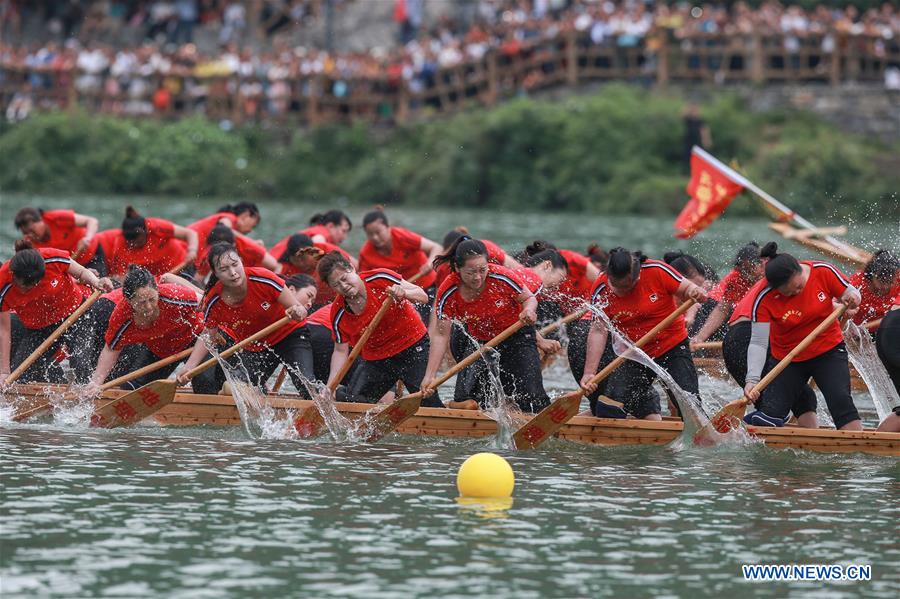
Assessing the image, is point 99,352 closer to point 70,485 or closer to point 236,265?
point 236,265

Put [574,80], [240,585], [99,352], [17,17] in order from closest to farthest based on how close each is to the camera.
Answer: [240,585]
[99,352]
[574,80]
[17,17]

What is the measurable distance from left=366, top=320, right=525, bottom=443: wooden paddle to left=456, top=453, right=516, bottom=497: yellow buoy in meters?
1.72

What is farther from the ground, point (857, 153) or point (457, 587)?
point (857, 153)

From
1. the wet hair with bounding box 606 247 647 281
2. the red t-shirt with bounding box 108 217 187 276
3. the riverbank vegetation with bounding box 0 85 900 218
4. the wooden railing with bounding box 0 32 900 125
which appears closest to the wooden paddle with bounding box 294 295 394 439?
the wet hair with bounding box 606 247 647 281

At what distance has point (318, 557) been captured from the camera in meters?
8.18

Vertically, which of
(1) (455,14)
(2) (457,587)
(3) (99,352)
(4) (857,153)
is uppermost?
(1) (455,14)

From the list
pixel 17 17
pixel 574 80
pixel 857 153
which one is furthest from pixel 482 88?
pixel 17 17

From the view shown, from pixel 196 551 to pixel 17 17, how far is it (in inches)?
1589

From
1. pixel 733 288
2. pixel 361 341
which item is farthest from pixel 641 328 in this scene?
pixel 733 288

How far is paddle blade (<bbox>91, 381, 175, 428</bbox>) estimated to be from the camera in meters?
11.7

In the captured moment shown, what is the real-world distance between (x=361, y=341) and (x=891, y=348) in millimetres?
3545

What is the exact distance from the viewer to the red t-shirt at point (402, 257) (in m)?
15.2

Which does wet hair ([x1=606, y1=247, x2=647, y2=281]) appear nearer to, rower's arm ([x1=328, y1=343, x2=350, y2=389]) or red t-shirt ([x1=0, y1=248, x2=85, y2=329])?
rower's arm ([x1=328, y1=343, x2=350, y2=389])

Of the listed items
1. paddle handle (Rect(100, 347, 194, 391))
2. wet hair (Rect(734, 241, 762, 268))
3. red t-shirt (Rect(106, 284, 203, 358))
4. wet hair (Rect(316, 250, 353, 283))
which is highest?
wet hair (Rect(316, 250, 353, 283))
